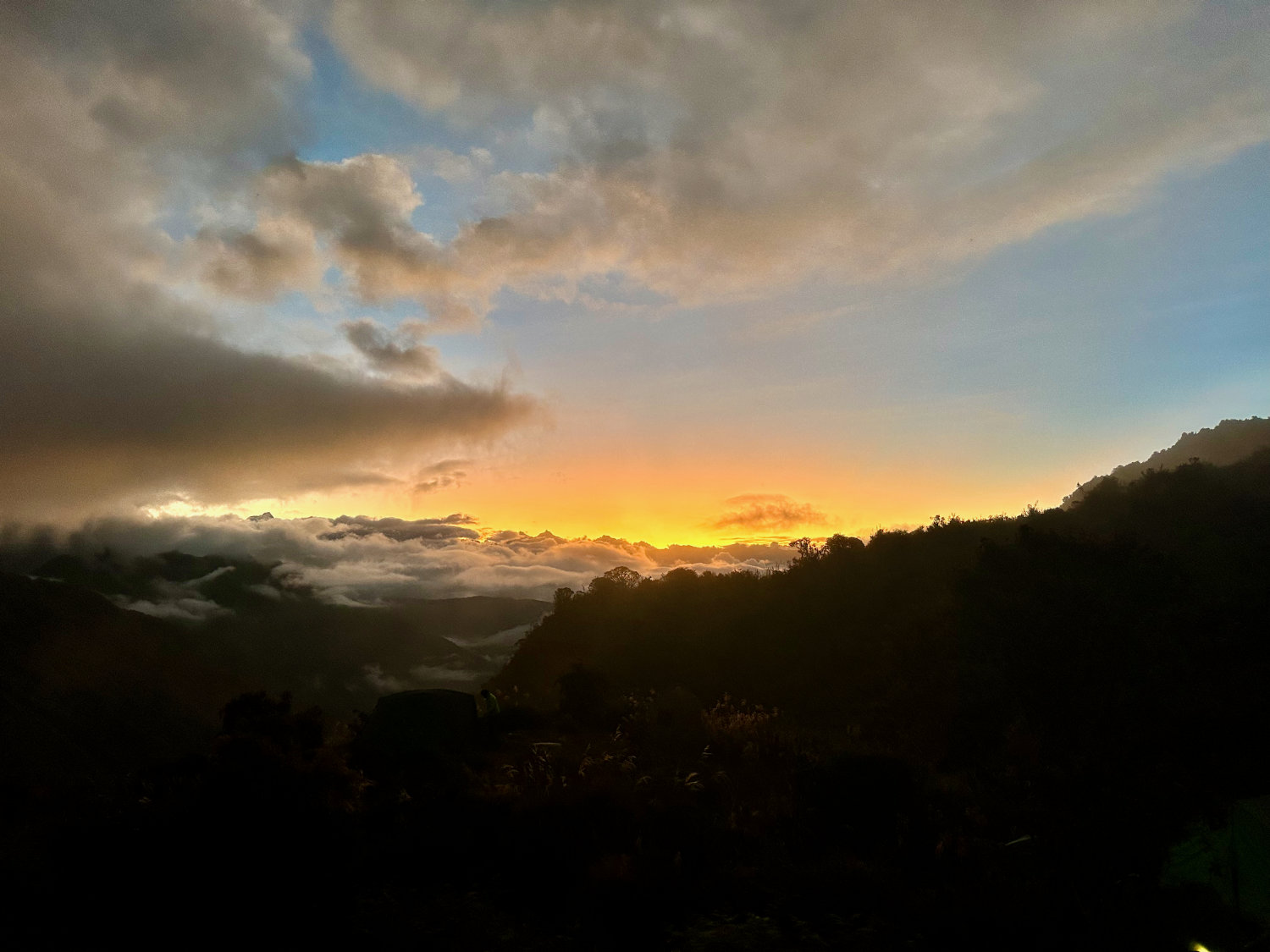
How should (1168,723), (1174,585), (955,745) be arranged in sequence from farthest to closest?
(1174,585) → (955,745) → (1168,723)

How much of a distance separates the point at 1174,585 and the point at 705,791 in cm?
1386

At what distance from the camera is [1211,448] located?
148 ft

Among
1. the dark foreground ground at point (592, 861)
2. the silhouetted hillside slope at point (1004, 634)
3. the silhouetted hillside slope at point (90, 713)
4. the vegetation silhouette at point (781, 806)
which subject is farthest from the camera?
the silhouetted hillside slope at point (90, 713)

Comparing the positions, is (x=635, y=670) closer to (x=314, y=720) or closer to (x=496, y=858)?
(x=314, y=720)

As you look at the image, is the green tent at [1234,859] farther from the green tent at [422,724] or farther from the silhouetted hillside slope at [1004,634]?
the green tent at [422,724]

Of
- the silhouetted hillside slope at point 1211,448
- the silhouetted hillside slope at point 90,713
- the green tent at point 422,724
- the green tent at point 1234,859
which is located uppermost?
the silhouetted hillside slope at point 1211,448

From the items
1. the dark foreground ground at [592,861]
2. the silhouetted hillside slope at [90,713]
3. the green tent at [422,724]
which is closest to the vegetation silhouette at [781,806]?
the dark foreground ground at [592,861]

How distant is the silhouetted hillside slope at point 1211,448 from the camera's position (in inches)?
1615

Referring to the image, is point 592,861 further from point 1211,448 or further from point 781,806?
point 1211,448

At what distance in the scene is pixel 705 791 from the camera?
1188 centimetres

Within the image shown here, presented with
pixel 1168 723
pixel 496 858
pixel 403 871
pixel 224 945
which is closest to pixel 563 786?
pixel 496 858

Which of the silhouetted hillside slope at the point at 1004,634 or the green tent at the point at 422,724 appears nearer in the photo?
the silhouetted hillside slope at the point at 1004,634

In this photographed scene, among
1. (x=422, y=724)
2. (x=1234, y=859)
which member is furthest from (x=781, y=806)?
(x=422, y=724)

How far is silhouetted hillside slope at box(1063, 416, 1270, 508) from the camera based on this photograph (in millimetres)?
41031
